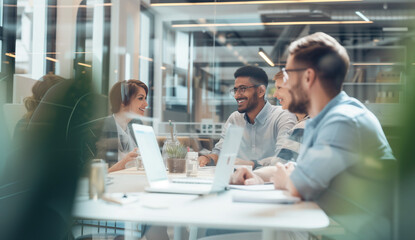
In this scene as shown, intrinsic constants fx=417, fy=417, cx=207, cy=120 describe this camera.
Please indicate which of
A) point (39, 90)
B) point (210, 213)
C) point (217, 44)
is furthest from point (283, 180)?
point (217, 44)

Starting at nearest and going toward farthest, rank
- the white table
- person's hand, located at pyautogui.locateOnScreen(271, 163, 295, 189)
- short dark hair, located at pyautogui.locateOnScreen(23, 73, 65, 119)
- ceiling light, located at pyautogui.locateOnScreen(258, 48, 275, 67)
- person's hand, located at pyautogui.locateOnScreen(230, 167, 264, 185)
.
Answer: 1. the white table
2. person's hand, located at pyautogui.locateOnScreen(271, 163, 295, 189)
3. person's hand, located at pyautogui.locateOnScreen(230, 167, 264, 185)
4. short dark hair, located at pyautogui.locateOnScreen(23, 73, 65, 119)
5. ceiling light, located at pyautogui.locateOnScreen(258, 48, 275, 67)

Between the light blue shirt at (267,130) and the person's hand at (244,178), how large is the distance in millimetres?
1120

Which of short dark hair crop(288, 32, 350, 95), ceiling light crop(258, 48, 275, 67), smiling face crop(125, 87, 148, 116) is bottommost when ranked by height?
smiling face crop(125, 87, 148, 116)

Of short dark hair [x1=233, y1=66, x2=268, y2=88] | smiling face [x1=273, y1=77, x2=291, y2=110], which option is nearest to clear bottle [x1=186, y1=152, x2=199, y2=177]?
smiling face [x1=273, y1=77, x2=291, y2=110]

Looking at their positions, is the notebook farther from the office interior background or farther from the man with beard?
the office interior background

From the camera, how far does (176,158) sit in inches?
86.0

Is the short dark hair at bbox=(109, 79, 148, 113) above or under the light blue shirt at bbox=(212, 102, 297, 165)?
above

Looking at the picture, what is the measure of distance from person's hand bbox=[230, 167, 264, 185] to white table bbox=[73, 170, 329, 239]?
27 cm

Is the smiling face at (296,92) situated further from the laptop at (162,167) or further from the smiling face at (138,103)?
the smiling face at (138,103)

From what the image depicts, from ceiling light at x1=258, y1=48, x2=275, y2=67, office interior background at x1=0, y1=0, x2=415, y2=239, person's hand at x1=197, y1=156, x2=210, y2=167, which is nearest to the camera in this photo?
person's hand at x1=197, y1=156, x2=210, y2=167

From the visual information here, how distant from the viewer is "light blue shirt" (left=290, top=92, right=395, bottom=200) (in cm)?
137

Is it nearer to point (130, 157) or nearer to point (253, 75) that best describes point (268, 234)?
point (130, 157)

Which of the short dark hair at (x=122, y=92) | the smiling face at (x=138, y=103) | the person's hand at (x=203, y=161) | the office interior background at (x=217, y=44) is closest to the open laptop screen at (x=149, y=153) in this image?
the person's hand at (x=203, y=161)

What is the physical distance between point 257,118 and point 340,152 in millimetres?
1808
